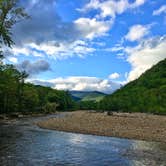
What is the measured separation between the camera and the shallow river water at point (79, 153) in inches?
1273

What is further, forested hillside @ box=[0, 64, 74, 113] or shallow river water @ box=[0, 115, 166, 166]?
forested hillside @ box=[0, 64, 74, 113]

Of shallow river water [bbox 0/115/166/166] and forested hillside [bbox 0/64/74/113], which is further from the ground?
forested hillside [bbox 0/64/74/113]

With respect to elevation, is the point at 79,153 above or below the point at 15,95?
below

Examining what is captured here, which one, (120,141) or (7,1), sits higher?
(7,1)

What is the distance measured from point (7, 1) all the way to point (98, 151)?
27149mm

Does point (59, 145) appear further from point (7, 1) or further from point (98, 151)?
point (7, 1)

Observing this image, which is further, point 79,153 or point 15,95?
point 15,95

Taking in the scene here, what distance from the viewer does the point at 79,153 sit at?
124 feet

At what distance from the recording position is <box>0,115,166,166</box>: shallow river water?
32.3 metres

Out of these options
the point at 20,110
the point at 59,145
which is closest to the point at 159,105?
the point at 20,110

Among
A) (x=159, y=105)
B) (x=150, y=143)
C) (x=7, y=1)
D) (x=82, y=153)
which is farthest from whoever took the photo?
(x=159, y=105)

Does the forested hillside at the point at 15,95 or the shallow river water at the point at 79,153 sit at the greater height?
the forested hillside at the point at 15,95

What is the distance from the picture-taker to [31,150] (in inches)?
1527

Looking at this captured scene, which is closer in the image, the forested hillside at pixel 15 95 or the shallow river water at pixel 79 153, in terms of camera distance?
the shallow river water at pixel 79 153
